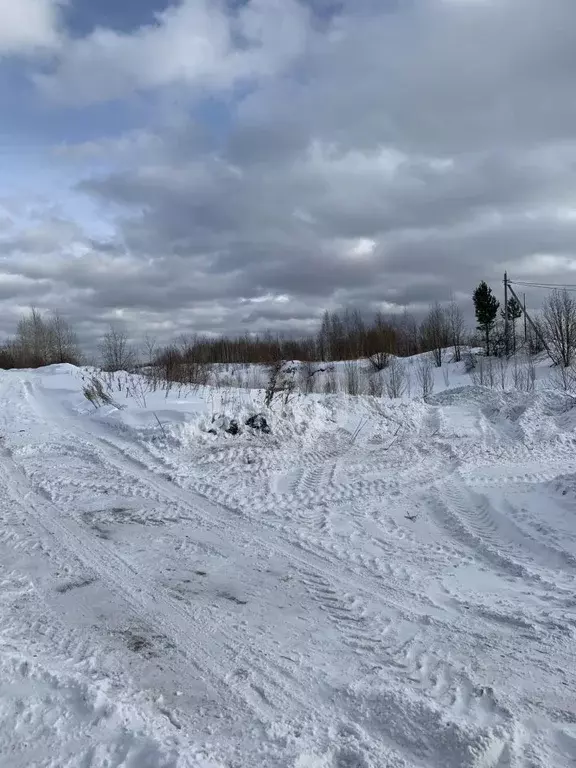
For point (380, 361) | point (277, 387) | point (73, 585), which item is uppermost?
point (277, 387)

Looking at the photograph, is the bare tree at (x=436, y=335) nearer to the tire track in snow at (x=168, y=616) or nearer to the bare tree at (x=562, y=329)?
the bare tree at (x=562, y=329)

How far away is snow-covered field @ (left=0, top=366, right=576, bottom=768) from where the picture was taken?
305 cm

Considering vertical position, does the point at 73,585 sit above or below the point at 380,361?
below

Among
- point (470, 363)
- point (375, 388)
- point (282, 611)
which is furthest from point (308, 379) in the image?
point (282, 611)

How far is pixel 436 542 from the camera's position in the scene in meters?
6.40

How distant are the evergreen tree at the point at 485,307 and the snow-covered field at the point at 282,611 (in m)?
41.0

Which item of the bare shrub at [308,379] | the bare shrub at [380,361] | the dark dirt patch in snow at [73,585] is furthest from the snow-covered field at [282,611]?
the bare shrub at [380,361]

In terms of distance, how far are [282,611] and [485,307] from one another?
159 ft

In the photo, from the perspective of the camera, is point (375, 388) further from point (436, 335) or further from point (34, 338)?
point (34, 338)

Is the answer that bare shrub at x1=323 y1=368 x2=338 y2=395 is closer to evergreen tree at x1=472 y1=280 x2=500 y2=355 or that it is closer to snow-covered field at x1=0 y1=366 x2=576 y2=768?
snow-covered field at x1=0 y1=366 x2=576 y2=768

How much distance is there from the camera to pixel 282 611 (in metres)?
4.62

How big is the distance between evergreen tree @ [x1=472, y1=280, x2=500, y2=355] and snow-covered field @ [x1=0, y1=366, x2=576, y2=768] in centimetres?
4104

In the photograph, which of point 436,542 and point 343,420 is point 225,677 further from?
point 343,420

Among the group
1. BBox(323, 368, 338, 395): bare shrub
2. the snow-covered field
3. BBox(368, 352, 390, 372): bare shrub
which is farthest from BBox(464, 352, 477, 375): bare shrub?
the snow-covered field
